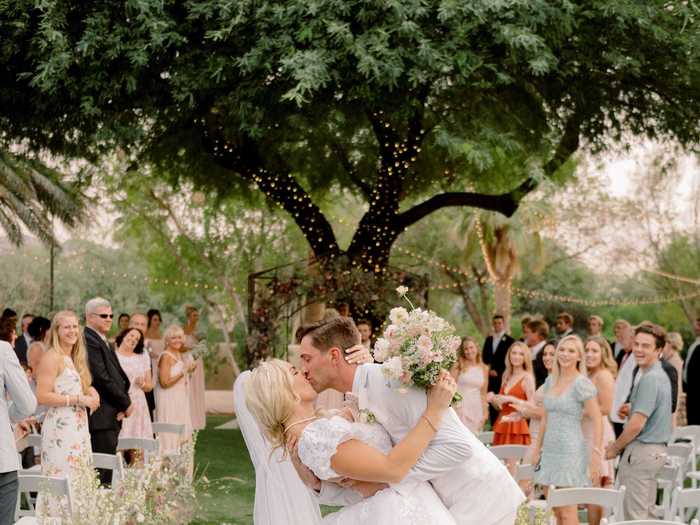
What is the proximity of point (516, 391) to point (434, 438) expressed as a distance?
21.5 feet

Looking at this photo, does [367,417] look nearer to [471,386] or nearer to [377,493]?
[377,493]

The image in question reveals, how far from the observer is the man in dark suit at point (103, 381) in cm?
869

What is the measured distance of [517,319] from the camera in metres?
40.9

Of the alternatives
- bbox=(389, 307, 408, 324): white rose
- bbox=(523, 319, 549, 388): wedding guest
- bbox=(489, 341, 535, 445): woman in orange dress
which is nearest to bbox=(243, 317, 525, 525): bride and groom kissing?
bbox=(389, 307, 408, 324): white rose

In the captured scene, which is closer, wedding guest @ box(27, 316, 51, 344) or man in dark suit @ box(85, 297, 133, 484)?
man in dark suit @ box(85, 297, 133, 484)

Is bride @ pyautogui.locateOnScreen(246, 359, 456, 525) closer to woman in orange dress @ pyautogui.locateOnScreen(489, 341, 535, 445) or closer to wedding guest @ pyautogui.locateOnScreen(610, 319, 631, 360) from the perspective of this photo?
woman in orange dress @ pyautogui.locateOnScreen(489, 341, 535, 445)

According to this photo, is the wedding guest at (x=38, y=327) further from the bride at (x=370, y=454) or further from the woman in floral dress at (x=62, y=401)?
the bride at (x=370, y=454)

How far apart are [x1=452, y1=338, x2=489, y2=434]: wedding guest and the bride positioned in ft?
24.5

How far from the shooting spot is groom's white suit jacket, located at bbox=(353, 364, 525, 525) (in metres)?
3.65

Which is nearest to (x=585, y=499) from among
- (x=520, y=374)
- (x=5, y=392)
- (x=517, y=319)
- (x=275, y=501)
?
(x=275, y=501)

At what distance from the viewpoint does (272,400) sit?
3.94 meters

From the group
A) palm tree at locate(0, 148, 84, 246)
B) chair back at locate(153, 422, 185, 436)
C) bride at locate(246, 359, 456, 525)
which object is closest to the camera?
bride at locate(246, 359, 456, 525)

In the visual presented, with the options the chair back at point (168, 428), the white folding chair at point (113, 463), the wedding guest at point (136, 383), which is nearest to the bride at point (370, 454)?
the white folding chair at point (113, 463)

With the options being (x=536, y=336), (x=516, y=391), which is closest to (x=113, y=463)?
(x=516, y=391)
